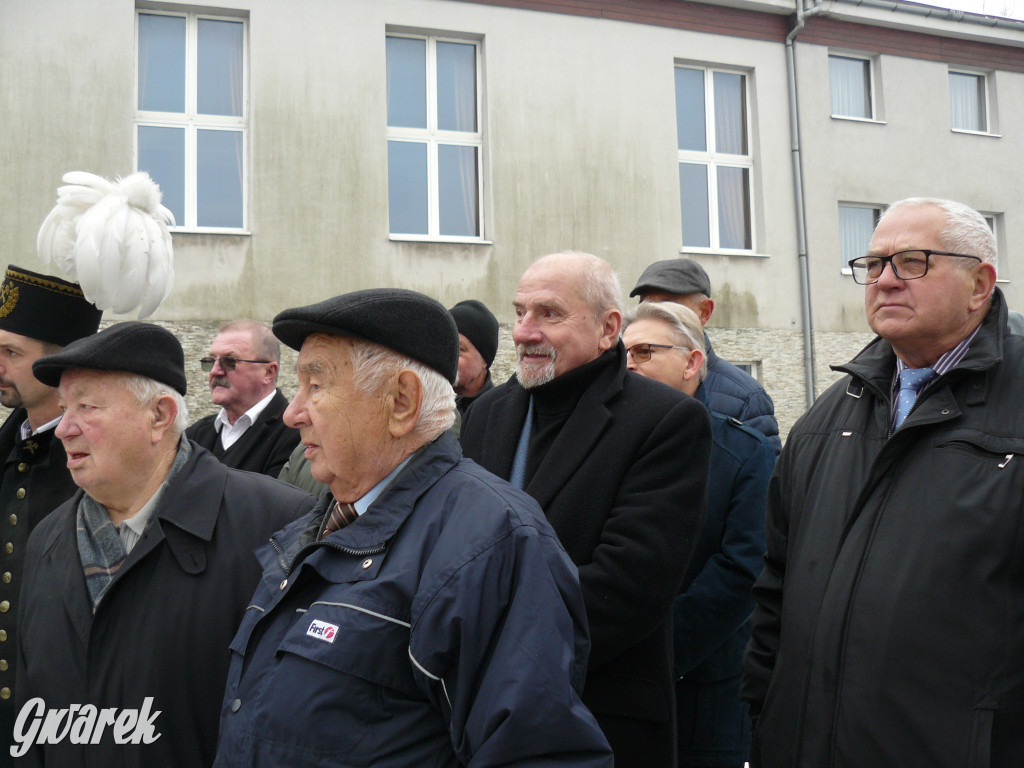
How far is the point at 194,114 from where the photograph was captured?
1135 cm

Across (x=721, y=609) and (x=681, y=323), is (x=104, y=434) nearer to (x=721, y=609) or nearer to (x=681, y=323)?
(x=721, y=609)

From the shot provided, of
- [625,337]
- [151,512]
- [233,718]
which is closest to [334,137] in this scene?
[625,337]

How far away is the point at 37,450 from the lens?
3.34 m

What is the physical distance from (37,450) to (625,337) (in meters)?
2.20

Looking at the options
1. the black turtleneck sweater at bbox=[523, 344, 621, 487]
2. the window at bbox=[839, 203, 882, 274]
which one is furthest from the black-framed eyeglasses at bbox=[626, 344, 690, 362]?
the window at bbox=[839, 203, 882, 274]

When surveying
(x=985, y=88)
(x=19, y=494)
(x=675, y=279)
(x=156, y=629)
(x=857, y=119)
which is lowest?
(x=156, y=629)

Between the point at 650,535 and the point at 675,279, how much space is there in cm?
241

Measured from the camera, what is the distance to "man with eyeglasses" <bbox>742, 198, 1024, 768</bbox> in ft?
7.30

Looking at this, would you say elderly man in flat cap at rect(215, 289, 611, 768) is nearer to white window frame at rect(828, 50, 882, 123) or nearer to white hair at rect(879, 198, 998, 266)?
white hair at rect(879, 198, 998, 266)

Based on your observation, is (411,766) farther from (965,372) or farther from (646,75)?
(646,75)

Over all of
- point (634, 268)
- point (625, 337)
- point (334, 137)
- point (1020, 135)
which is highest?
point (1020, 135)

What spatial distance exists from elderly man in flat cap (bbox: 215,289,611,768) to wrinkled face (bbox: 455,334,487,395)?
9.54 feet

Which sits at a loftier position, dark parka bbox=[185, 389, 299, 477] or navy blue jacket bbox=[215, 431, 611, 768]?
dark parka bbox=[185, 389, 299, 477]

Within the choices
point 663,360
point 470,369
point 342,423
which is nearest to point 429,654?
point 342,423
